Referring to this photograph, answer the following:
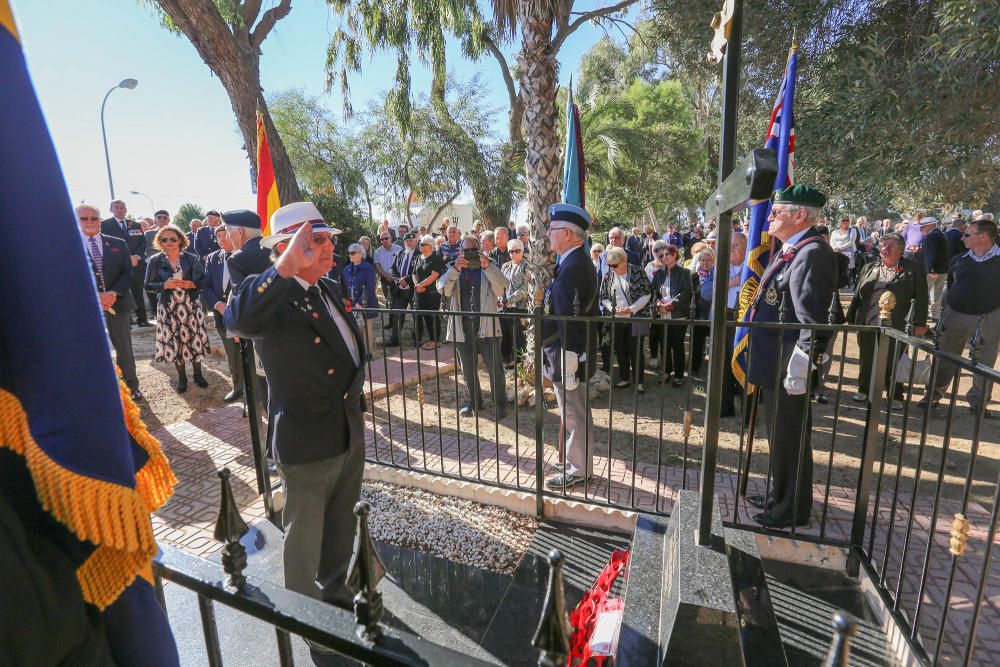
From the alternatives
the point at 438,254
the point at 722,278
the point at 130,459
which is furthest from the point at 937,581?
the point at 438,254

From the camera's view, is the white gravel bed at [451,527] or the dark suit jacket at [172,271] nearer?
the white gravel bed at [451,527]

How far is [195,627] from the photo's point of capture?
277 centimetres

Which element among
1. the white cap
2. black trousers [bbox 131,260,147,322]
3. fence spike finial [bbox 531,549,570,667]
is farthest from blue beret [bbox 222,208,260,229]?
black trousers [bbox 131,260,147,322]

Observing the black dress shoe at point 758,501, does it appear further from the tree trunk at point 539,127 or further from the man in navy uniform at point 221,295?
the man in navy uniform at point 221,295

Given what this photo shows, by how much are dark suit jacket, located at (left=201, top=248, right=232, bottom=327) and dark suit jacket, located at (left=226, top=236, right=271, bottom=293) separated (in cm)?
175

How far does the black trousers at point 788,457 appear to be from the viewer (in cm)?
346

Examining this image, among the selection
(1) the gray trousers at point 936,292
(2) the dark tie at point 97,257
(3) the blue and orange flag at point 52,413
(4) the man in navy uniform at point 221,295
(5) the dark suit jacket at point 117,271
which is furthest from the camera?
(1) the gray trousers at point 936,292

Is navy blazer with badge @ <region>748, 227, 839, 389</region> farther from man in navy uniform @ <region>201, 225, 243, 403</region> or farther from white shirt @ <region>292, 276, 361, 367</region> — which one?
man in navy uniform @ <region>201, 225, 243, 403</region>

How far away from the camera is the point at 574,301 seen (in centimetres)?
409

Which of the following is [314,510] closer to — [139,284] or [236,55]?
[236,55]

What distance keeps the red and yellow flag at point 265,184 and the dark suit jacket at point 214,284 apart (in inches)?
94.9

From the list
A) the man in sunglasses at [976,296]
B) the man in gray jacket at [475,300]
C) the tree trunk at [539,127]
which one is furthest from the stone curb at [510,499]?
the man in sunglasses at [976,296]

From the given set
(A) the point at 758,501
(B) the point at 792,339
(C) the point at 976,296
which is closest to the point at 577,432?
(A) the point at 758,501

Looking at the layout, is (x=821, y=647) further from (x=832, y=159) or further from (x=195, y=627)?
(x=832, y=159)
